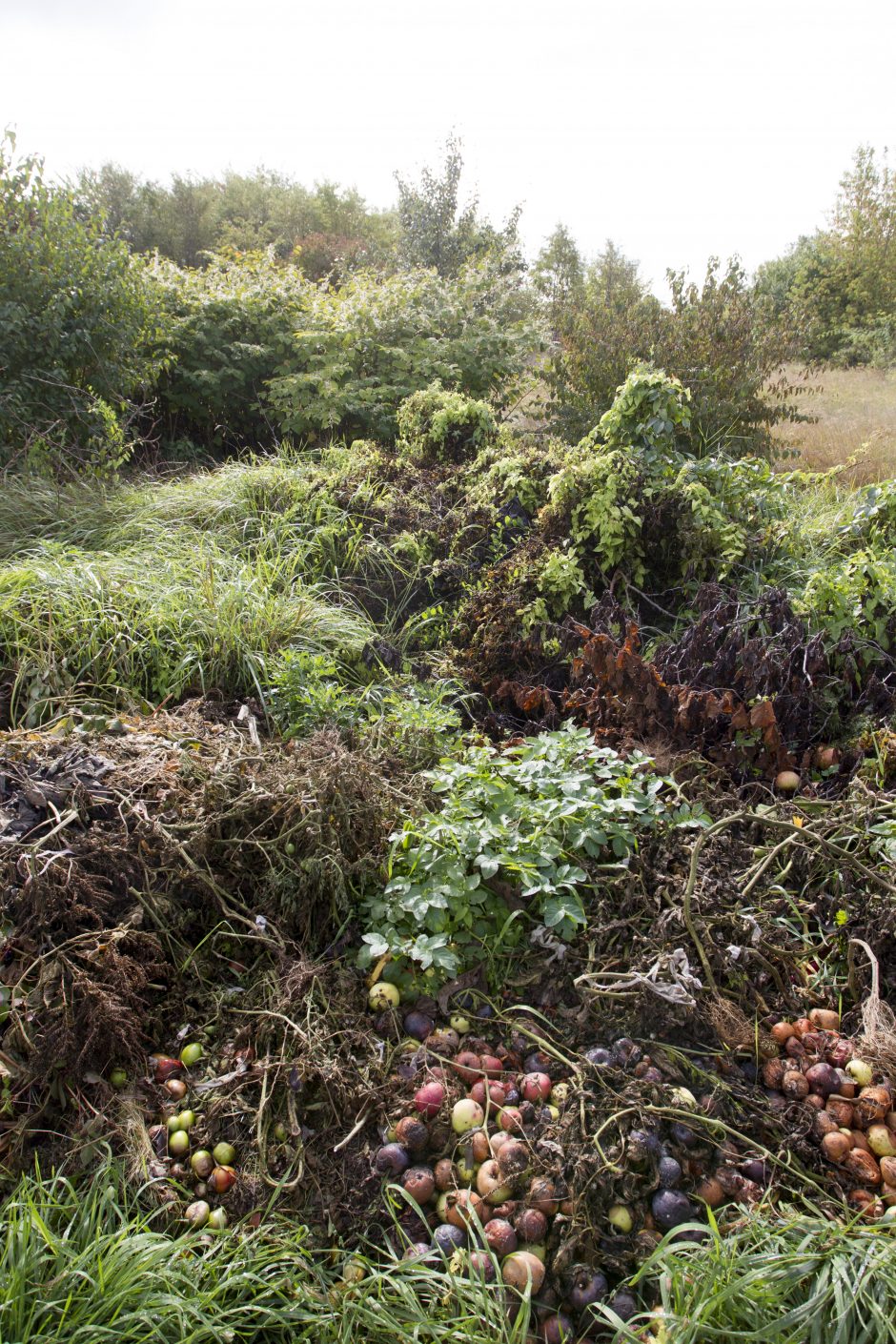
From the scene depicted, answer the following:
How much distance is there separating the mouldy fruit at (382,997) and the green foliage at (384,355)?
19.3 ft

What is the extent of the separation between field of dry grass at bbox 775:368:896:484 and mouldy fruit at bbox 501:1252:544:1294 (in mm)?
5137

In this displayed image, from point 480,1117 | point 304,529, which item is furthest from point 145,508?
point 480,1117

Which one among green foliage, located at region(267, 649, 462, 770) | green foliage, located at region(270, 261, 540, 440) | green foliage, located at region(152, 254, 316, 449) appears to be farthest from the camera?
green foliage, located at region(152, 254, 316, 449)

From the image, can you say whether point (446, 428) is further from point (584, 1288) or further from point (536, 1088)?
point (584, 1288)

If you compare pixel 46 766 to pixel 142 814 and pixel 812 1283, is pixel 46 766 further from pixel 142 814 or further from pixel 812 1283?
pixel 812 1283

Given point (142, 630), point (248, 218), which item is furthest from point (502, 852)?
point (248, 218)

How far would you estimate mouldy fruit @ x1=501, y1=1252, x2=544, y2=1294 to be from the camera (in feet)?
4.92

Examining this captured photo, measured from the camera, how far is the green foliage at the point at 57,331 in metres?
5.81

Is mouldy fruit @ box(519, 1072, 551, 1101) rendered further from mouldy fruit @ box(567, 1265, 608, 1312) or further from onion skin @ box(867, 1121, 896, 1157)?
onion skin @ box(867, 1121, 896, 1157)

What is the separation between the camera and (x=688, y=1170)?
5.55ft

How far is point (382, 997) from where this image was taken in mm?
2070

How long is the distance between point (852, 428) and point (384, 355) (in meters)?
6.92

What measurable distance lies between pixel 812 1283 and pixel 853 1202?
288 millimetres

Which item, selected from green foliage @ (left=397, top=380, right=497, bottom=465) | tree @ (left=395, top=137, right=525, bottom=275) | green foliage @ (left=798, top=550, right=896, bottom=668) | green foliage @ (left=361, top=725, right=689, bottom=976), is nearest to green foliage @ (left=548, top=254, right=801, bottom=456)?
green foliage @ (left=397, top=380, right=497, bottom=465)
